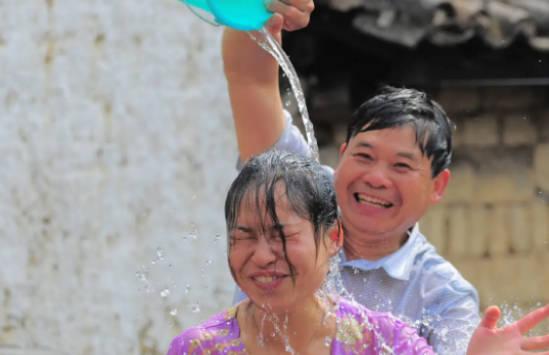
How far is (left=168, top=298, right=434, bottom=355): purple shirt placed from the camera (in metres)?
3.31

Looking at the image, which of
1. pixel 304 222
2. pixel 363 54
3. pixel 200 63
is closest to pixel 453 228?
pixel 363 54

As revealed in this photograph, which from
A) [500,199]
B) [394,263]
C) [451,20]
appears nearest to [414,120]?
[394,263]

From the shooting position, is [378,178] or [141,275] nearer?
[378,178]

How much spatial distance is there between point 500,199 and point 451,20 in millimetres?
1110

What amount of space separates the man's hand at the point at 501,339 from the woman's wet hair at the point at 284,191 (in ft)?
1.38

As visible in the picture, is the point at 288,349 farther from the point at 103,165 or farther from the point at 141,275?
the point at 103,165

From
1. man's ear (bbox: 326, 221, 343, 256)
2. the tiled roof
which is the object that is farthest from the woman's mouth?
the tiled roof

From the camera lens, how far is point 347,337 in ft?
11.0

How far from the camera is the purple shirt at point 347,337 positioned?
130 inches

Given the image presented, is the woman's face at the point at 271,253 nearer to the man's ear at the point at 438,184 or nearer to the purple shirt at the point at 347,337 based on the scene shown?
the purple shirt at the point at 347,337

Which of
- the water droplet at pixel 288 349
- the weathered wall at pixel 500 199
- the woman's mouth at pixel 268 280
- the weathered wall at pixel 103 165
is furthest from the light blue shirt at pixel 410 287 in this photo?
the weathered wall at pixel 103 165

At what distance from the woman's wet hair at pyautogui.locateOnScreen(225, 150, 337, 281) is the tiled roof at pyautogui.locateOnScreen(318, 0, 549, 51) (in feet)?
11.2

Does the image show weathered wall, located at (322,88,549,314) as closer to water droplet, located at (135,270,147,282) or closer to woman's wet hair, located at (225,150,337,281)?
water droplet, located at (135,270,147,282)

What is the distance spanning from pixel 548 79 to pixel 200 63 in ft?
5.84
